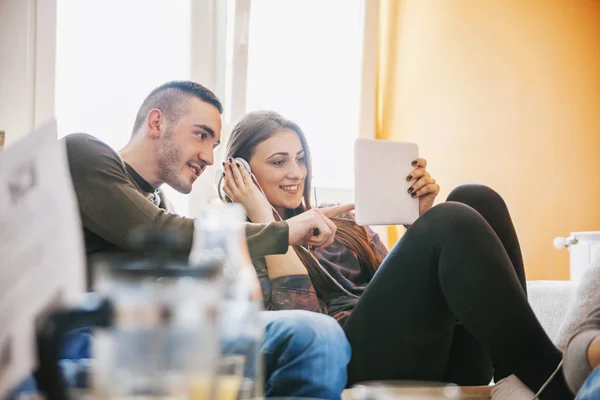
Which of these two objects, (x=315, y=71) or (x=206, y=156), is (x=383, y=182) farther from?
(x=315, y=71)

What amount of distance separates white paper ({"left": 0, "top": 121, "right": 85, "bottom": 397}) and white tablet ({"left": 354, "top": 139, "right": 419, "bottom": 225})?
3.39 ft

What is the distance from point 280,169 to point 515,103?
996mm

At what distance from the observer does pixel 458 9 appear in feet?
7.75

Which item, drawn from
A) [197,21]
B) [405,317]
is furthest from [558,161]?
[197,21]

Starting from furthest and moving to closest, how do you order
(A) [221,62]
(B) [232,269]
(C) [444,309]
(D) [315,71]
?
(D) [315,71] < (A) [221,62] < (C) [444,309] < (B) [232,269]

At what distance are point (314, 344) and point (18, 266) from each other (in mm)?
512

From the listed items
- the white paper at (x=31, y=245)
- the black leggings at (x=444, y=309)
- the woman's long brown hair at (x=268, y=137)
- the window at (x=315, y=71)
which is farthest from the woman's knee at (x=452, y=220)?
A: the window at (x=315, y=71)

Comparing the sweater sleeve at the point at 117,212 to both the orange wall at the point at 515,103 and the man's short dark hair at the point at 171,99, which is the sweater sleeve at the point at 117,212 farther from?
the orange wall at the point at 515,103

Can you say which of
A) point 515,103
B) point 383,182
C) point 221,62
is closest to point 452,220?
point 383,182

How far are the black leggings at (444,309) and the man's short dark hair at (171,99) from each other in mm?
657

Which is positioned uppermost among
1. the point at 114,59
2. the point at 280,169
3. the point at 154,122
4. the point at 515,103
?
the point at 114,59

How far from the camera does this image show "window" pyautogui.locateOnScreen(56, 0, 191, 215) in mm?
2031

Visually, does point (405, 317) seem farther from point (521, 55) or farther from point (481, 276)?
point (521, 55)

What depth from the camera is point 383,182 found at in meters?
1.45
